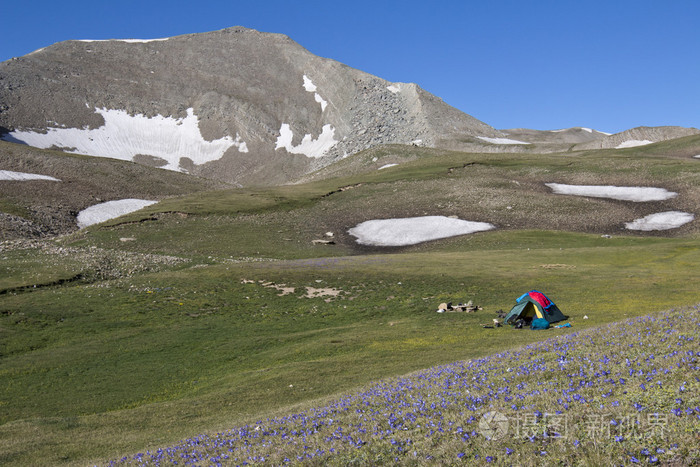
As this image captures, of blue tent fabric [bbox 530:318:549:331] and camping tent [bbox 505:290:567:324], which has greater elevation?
camping tent [bbox 505:290:567:324]

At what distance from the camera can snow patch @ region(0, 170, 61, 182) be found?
115m

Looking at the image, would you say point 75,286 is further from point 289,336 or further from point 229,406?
point 229,406

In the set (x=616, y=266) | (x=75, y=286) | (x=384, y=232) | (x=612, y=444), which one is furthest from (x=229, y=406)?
(x=384, y=232)

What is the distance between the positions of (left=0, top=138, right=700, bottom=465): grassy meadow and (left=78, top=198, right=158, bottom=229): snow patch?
71.1 ft

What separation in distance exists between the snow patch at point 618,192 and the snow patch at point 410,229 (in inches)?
1109

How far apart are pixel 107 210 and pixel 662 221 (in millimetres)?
107728

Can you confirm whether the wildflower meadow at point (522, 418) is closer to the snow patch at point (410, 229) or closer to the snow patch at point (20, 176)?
the snow patch at point (410, 229)

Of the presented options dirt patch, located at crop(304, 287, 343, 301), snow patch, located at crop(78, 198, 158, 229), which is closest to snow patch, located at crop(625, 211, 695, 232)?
dirt patch, located at crop(304, 287, 343, 301)

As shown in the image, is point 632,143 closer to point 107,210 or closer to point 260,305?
point 107,210

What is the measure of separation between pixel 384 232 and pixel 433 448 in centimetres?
7219

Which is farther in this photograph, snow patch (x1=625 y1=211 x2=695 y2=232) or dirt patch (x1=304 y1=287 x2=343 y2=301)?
snow patch (x1=625 y1=211 x2=695 y2=232)

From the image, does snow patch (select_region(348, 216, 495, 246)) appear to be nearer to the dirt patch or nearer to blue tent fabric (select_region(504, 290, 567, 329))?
the dirt patch

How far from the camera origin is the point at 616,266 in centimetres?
5138

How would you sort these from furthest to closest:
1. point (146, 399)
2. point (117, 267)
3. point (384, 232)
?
point (384, 232) < point (117, 267) < point (146, 399)
